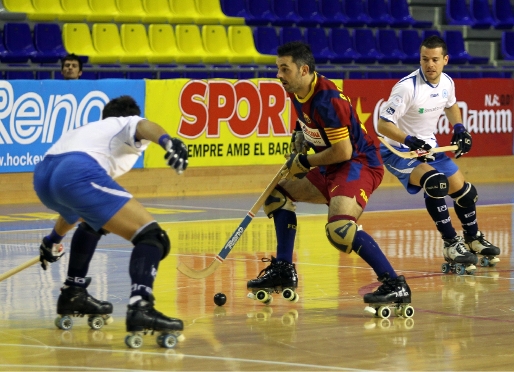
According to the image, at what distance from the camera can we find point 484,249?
11547mm

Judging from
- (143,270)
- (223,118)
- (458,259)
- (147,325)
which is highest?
(223,118)

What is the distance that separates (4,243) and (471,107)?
436 inches

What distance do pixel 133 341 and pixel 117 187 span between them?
1021 mm

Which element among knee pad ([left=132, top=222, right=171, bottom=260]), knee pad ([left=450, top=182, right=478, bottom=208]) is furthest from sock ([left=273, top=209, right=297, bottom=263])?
knee pad ([left=450, top=182, right=478, bottom=208])

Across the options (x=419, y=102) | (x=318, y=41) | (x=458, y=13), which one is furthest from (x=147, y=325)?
(x=458, y=13)

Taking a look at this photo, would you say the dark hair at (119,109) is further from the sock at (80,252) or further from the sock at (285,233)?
the sock at (285,233)

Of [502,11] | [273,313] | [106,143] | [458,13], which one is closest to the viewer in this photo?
[106,143]

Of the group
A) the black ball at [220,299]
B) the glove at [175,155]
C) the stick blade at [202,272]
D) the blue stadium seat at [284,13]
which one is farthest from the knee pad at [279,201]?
the blue stadium seat at [284,13]

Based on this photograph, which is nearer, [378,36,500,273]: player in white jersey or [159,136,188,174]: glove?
[159,136,188,174]: glove

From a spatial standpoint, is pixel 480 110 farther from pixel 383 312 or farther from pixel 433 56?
pixel 383 312

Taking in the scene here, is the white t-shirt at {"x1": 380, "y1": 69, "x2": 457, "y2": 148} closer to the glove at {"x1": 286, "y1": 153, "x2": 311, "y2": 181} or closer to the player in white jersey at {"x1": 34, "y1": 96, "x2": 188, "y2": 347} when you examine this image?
the glove at {"x1": 286, "y1": 153, "x2": 311, "y2": 181}

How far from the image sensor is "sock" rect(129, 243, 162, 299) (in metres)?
7.36

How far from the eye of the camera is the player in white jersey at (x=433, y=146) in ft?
36.1

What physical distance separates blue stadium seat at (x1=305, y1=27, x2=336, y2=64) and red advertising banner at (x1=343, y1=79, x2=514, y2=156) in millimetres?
2920
